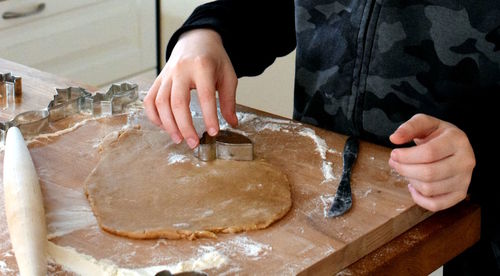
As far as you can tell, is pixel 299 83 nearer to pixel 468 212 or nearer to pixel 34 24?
pixel 468 212

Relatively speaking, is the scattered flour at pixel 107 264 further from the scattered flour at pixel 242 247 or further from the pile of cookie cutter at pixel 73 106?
the pile of cookie cutter at pixel 73 106

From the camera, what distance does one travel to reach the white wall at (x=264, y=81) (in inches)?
95.3

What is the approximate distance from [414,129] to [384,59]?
0.82 ft

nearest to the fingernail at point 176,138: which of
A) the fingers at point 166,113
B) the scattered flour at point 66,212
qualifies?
the fingers at point 166,113

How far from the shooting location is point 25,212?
809mm

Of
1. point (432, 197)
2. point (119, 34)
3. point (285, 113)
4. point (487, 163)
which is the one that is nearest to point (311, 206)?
point (432, 197)

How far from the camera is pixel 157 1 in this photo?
262 centimetres

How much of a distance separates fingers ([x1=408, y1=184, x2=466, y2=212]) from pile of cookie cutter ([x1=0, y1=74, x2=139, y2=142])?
44 cm

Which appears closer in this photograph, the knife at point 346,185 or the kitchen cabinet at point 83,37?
the knife at point 346,185

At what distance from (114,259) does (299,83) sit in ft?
1.80

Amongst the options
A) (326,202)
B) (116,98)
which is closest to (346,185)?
(326,202)

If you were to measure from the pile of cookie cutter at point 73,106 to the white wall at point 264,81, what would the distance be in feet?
4.13

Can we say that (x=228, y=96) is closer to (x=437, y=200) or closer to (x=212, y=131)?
(x=212, y=131)

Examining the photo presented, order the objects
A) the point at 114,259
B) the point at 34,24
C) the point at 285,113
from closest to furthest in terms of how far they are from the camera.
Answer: the point at 114,259 < the point at 34,24 < the point at 285,113
